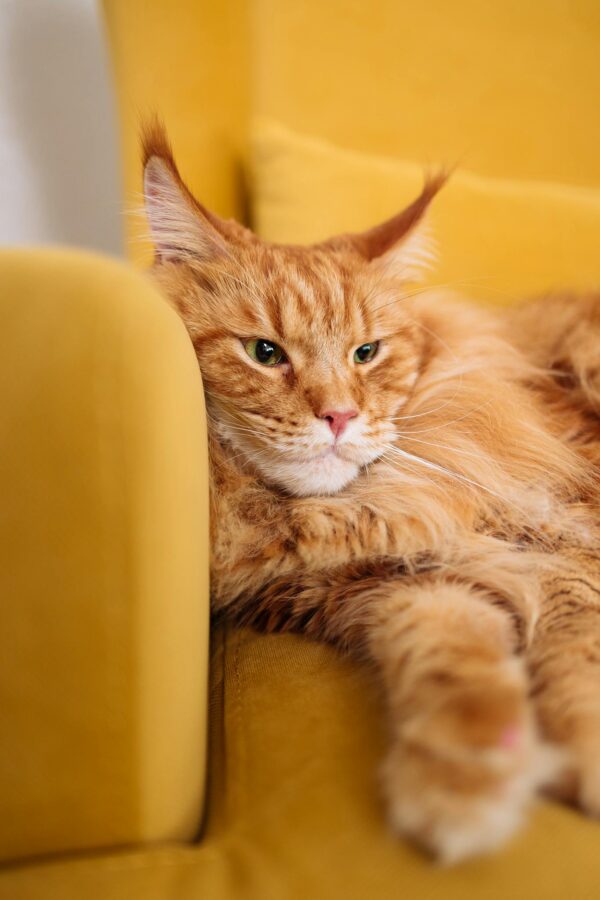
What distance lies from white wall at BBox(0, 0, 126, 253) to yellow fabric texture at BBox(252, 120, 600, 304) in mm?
725

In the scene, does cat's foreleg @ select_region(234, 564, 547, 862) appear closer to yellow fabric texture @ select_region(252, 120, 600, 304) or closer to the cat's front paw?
the cat's front paw

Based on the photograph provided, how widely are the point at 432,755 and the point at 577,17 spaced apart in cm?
196

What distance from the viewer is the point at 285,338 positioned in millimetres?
966

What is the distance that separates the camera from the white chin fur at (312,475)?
3.06 feet

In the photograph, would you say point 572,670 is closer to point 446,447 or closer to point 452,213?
point 446,447

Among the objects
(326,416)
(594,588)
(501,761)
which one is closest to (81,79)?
(326,416)

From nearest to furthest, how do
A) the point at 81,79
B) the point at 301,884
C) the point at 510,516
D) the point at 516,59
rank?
the point at 301,884 < the point at 510,516 < the point at 516,59 < the point at 81,79

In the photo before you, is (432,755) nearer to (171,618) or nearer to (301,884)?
(301,884)

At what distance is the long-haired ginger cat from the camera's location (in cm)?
77

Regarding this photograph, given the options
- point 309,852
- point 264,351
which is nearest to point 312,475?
point 264,351

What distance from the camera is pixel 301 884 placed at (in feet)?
1.79

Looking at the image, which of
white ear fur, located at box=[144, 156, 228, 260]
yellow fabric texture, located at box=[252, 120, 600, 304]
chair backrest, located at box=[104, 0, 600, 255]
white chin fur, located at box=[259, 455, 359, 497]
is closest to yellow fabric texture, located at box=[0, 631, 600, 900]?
white chin fur, located at box=[259, 455, 359, 497]

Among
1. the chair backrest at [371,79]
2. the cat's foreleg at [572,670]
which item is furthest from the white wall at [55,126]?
the cat's foreleg at [572,670]

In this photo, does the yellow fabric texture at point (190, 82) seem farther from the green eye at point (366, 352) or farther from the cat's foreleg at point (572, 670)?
the cat's foreleg at point (572, 670)
